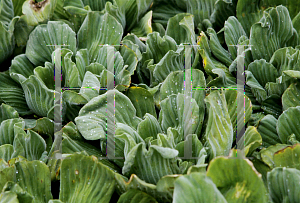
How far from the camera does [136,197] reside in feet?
1.78

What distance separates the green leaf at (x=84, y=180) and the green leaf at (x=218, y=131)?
180 millimetres

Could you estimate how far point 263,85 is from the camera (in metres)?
0.76

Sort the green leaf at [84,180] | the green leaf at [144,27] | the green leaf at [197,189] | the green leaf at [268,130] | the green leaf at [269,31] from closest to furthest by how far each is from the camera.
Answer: the green leaf at [197,189] → the green leaf at [84,180] → the green leaf at [268,130] → the green leaf at [269,31] → the green leaf at [144,27]

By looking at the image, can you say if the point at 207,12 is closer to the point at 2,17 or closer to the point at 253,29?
the point at 253,29

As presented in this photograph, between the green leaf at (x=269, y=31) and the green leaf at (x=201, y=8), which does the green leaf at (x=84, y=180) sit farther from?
the green leaf at (x=201, y=8)

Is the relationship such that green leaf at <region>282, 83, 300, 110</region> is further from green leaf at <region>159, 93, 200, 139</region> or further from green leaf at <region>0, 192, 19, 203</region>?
green leaf at <region>0, 192, 19, 203</region>

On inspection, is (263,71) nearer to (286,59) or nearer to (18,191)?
(286,59)

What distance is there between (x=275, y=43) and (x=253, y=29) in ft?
0.21

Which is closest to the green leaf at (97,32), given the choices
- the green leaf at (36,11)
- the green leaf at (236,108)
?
the green leaf at (36,11)

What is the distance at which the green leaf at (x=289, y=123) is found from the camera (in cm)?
Answer: 63

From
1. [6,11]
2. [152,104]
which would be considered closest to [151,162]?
[152,104]

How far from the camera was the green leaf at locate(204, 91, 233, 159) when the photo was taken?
22.7 inches

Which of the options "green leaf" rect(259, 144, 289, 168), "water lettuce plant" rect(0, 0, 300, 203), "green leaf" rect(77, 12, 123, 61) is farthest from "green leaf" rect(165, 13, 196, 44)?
"green leaf" rect(259, 144, 289, 168)

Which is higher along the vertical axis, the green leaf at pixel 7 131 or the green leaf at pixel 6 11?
the green leaf at pixel 6 11
